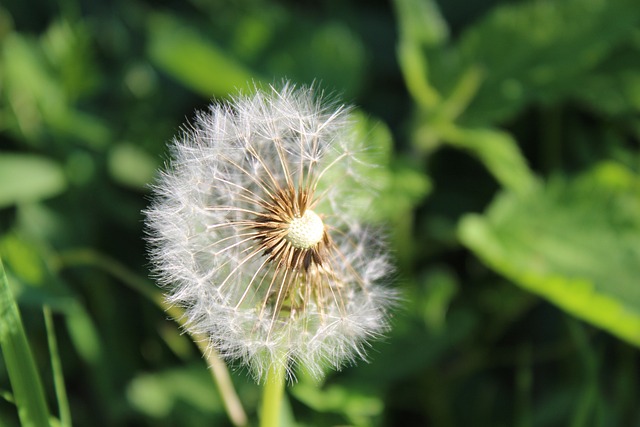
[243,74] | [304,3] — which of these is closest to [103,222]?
[243,74]

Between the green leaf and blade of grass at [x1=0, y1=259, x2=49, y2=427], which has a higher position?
the green leaf

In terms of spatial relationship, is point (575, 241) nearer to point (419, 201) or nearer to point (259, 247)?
point (419, 201)

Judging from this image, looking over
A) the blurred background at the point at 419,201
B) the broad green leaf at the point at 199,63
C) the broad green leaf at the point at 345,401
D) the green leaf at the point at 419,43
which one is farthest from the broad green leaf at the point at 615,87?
the broad green leaf at the point at 345,401

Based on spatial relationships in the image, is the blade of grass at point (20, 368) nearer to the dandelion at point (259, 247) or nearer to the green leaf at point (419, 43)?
the dandelion at point (259, 247)

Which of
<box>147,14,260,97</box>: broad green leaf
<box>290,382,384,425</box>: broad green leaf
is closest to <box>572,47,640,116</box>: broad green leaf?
<box>147,14,260,97</box>: broad green leaf

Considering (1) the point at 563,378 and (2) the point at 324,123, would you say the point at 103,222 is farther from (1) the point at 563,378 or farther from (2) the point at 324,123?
(1) the point at 563,378

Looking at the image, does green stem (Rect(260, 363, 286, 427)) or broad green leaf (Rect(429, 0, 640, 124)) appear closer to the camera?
green stem (Rect(260, 363, 286, 427))

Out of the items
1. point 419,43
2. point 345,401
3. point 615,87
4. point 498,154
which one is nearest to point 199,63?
point 419,43

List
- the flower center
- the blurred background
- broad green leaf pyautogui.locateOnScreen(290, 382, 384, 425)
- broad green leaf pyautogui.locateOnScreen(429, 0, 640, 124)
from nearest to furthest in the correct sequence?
the flower center < broad green leaf pyautogui.locateOnScreen(290, 382, 384, 425) < the blurred background < broad green leaf pyautogui.locateOnScreen(429, 0, 640, 124)

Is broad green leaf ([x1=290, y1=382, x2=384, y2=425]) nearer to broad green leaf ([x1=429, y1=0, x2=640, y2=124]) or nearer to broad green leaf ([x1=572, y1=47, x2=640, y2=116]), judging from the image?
broad green leaf ([x1=429, y1=0, x2=640, y2=124])
